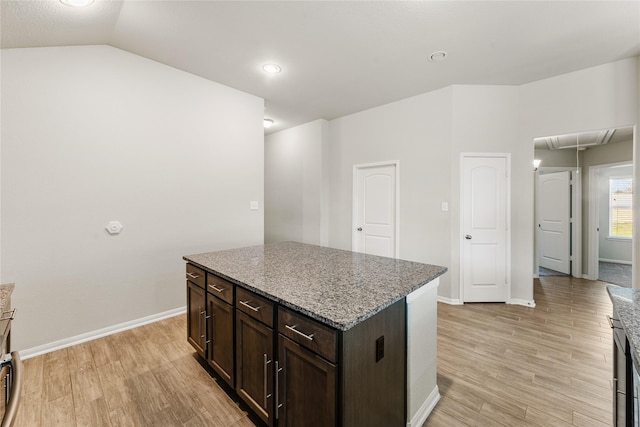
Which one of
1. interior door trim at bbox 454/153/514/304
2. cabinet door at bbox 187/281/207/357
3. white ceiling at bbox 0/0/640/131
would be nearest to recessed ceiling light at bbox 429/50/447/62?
white ceiling at bbox 0/0/640/131

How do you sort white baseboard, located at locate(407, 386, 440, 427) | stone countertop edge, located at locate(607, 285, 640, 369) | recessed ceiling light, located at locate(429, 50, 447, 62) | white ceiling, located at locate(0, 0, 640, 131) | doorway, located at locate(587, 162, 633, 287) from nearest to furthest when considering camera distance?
stone countertop edge, located at locate(607, 285, 640, 369)
white baseboard, located at locate(407, 386, 440, 427)
white ceiling, located at locate(0, 0, 640, 131)
recessed ceiling light, located at locate(429, 50, 447, 62)
doorway, located at locate(587, 162, 633, 287)

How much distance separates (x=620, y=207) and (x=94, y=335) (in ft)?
25.5

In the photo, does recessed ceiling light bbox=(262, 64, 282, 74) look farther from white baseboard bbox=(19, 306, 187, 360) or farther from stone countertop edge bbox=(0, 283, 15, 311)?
white baseboard bbox=(19, 306, 187, 360)

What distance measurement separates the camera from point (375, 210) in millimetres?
4566

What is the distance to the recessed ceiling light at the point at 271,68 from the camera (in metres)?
3.12

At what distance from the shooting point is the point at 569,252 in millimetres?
4727

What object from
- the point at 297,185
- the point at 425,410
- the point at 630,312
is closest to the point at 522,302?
the point at 425,410

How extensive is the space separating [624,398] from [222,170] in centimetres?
370

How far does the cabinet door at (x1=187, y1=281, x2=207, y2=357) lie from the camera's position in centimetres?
206

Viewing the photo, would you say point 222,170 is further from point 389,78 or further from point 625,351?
point 625,351

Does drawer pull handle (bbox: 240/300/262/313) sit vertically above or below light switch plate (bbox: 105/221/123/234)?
below

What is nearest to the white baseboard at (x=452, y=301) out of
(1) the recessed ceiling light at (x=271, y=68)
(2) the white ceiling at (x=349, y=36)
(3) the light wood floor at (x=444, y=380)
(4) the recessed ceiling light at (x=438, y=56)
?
(3) the light wood floor at (x=444, y=380)

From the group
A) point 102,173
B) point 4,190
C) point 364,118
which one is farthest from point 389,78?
point 4,190

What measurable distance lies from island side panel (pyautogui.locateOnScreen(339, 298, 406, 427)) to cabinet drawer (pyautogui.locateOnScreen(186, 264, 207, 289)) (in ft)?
4.25
